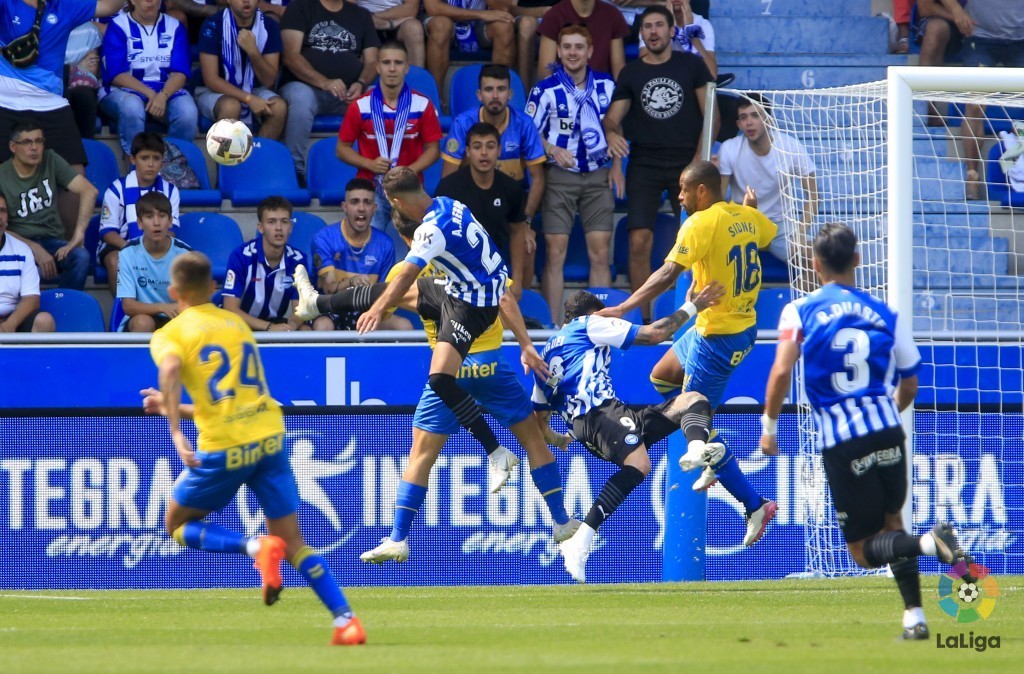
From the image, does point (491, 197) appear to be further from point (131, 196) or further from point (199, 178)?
point (131, 196)

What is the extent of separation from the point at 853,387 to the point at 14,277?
7.18 metres

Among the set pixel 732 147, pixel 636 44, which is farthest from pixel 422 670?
pixel 636 44

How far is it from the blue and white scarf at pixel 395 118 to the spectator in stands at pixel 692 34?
7.87 feet

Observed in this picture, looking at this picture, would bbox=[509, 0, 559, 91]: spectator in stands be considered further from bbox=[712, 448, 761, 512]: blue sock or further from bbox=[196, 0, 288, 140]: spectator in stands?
bbox=[712, 448, 761, 512]: blue sock

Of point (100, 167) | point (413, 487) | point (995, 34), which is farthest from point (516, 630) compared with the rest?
point (995, 34)

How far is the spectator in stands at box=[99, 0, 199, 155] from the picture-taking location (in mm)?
12844

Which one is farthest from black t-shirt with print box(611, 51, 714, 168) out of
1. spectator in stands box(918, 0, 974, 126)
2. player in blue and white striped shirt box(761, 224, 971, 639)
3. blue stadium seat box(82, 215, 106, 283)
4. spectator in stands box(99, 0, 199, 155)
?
player in blue and white striped shirt box(761, 224, 971, 639)

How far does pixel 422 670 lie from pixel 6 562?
19.6ft

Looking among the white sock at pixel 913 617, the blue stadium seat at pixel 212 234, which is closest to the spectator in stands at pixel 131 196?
the blue stadium seat at pixel 212 234

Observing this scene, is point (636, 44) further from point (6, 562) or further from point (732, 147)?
point (6, 562)

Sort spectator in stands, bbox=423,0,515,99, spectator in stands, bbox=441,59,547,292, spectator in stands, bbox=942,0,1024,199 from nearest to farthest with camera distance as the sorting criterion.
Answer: spectator in stands, bbox=441,59,547,292, spectator in stands, bbox=423,0,515,99, spectator in stands, bbox=942,0,1024,199

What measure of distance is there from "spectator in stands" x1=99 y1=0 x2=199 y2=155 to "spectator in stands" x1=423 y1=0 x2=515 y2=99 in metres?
2.29

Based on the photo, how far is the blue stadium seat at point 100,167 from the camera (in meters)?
12.8

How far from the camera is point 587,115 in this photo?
1268 centimetres
